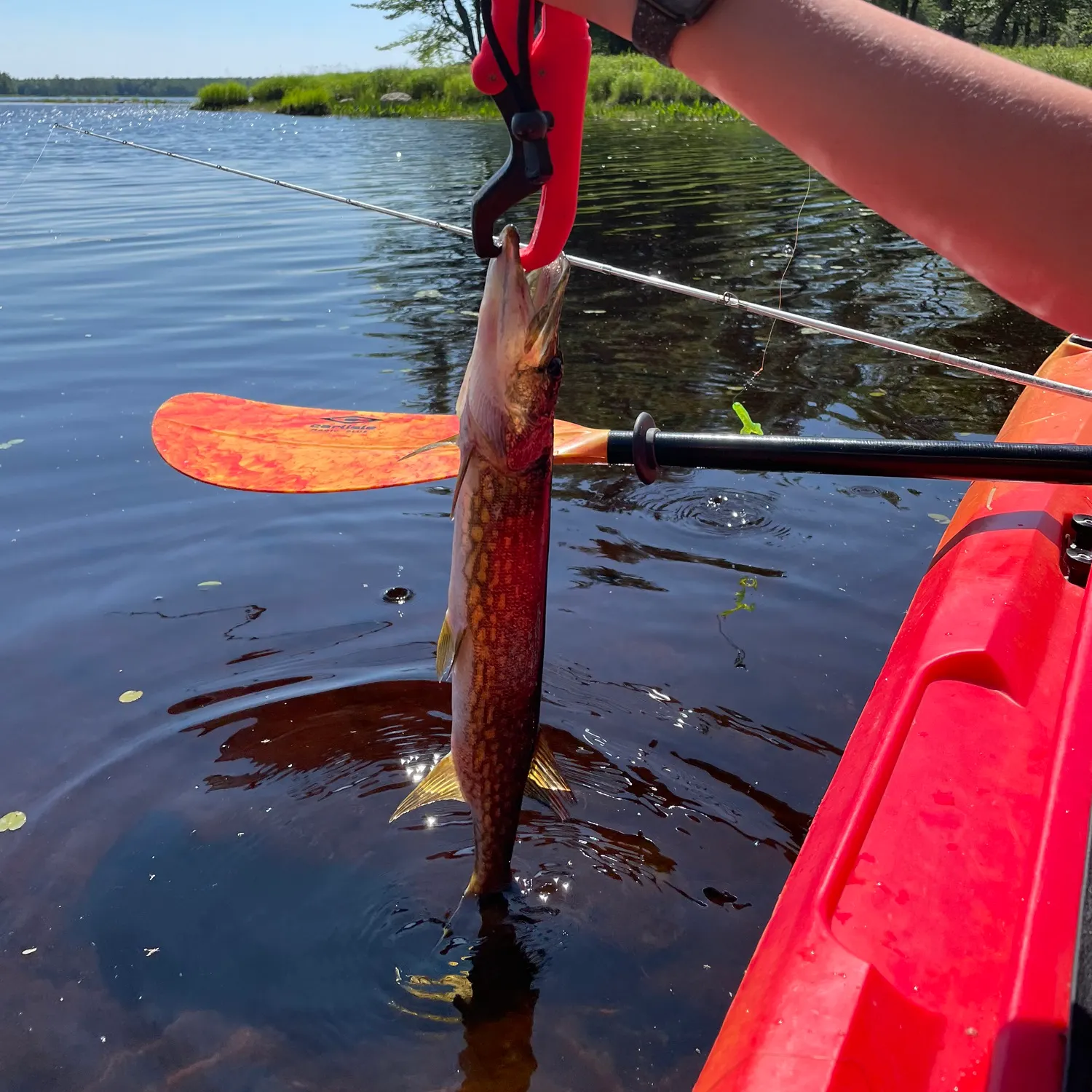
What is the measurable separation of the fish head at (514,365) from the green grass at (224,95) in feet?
226

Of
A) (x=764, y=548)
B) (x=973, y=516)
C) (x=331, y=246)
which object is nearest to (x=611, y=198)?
(x=331, y=246)

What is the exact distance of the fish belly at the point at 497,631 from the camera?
2.35 meters

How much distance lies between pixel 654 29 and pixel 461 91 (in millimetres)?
53118

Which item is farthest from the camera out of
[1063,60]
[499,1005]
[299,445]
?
[1063,60]

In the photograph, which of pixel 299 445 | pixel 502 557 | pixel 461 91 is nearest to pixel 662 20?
pixel 502 557

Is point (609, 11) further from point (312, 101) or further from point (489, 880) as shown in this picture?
point (312, 101)

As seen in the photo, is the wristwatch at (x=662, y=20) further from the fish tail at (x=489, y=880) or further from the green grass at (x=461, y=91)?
the green grass at (x=461, y=91)

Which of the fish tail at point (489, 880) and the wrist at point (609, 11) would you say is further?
the fish tail at point (489, 880)

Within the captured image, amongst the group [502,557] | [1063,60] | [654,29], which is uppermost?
[1063,60]

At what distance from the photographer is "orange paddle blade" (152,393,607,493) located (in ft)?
14.5

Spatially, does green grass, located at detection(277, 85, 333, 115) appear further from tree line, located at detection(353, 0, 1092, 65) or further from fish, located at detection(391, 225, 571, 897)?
fish, located at detection(391, 225, 571, 897)

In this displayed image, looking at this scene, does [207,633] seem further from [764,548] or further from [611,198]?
[611,198]

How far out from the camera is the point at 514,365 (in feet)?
7.23

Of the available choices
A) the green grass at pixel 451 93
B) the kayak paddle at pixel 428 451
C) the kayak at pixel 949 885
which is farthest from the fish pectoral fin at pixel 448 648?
the green grass at pixel 451 93
